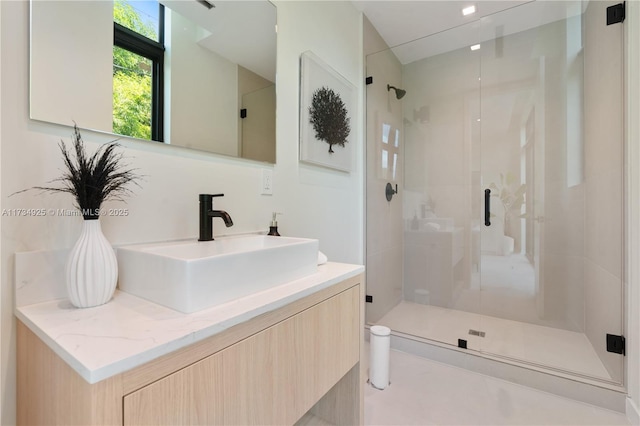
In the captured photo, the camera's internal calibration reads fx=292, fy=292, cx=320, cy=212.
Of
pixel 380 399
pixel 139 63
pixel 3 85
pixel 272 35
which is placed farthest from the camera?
pixel 380 399

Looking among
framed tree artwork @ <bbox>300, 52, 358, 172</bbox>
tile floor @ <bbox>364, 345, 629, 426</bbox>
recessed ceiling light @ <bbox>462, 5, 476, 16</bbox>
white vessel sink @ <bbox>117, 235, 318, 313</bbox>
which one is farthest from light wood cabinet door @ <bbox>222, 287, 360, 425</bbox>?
recessed ceiling light @ <bbox>462, 5, 476, 16</bbox>

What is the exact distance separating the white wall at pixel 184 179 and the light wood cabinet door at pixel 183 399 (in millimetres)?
469

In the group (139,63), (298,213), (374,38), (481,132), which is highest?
(374,38)

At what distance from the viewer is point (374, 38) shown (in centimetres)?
245

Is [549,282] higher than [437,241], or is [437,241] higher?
[437,241]

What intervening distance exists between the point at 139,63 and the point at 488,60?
2574 millimetres

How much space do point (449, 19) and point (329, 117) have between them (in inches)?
55.5

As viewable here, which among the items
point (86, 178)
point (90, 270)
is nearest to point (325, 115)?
point (86, 178)

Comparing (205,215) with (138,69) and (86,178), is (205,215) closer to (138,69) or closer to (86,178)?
(86,178)

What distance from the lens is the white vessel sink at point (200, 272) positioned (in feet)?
2.13

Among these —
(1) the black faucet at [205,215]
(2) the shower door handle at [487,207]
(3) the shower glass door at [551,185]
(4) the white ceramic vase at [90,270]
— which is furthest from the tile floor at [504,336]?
(4) the white ceramic vase at [90,270]

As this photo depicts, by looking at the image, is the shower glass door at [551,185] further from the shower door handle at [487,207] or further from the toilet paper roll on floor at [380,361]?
the toilet paper roll on floor at [380,361]

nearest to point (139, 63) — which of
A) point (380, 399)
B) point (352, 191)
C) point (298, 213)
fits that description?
point (298, 213)
